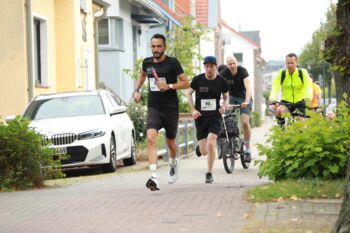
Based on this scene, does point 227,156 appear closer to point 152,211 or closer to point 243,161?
point 243,161

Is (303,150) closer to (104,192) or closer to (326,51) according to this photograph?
(326,51)

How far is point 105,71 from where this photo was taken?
Answer: 32844 mm

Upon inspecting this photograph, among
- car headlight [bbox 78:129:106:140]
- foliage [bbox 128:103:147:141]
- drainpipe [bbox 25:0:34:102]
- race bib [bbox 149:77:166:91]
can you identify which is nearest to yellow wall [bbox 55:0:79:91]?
foliage [bbox 128:103:147:141]

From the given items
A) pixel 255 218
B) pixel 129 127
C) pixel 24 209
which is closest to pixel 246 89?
pixel 129 127

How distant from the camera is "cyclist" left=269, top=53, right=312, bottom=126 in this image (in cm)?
1456

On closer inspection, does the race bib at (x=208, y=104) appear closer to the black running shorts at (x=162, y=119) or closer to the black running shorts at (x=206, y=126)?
the black running shorts at (x=206, y=126)

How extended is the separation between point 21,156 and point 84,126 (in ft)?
12.0

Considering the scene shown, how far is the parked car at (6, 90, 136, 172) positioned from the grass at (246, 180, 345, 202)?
21.5 ft

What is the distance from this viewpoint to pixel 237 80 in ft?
52.9

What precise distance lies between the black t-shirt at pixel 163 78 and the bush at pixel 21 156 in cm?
239

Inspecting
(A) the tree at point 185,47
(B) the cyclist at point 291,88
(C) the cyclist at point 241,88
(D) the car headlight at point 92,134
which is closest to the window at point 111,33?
(A) the tree at point 185,47

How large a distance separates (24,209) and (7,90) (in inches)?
457

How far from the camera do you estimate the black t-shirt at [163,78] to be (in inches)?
453

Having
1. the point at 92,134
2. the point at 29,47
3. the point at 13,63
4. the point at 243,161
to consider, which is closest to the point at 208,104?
the point at 243,161
